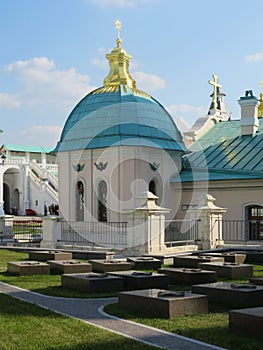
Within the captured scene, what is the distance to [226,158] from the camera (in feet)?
89.9

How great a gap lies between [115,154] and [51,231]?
175 inches

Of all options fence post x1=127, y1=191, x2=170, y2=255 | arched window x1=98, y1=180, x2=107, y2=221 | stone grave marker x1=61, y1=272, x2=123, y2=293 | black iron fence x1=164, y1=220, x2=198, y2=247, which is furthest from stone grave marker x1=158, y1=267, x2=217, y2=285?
arched window x1=98, y1=180, x2=107, y2=221

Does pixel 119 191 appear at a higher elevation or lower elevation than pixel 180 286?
higher

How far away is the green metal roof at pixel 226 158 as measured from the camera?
25625mm

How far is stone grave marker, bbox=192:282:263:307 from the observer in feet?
29.7

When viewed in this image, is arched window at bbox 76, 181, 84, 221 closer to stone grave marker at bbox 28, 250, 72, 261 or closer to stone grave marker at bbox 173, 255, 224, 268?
stone grave marker at bbox 28, 250, 72, 261

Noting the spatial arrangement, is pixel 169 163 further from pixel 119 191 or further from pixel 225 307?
pixel 225 307

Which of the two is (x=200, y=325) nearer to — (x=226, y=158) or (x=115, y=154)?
(x=115, y=154)

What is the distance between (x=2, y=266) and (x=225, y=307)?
29.4ft

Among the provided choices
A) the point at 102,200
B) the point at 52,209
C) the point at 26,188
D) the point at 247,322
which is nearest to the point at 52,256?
the point at 102,200

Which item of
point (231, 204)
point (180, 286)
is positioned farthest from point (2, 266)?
point (231, 204)

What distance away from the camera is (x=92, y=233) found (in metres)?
23.8

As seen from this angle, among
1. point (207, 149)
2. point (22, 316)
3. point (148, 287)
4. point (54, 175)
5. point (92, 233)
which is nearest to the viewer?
point (22, 316)

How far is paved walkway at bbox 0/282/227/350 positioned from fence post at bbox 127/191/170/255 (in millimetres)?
7209
